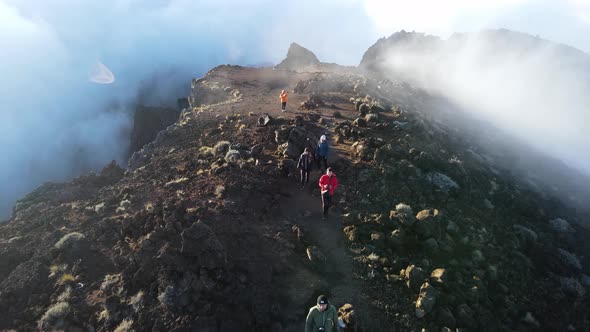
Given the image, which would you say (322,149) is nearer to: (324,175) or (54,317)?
(324,175)

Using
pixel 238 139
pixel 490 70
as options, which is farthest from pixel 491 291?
pixel 490 70

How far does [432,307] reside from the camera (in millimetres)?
12070

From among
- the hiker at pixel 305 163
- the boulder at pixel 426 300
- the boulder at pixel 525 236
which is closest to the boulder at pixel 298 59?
the hiker at pixel 305 163

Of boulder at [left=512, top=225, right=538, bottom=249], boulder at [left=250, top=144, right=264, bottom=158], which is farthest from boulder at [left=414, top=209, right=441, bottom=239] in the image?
boulder at [left=250, top=144, right=264, bottom=158]

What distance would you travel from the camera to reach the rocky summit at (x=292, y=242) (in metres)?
11.8

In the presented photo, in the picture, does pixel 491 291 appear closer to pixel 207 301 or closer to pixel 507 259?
pixel 507 259

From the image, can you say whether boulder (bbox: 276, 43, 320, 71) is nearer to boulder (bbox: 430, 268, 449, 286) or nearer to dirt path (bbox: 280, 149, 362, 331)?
dirt path (bbox: 280, 149, 362, 331)

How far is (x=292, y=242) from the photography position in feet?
46.5

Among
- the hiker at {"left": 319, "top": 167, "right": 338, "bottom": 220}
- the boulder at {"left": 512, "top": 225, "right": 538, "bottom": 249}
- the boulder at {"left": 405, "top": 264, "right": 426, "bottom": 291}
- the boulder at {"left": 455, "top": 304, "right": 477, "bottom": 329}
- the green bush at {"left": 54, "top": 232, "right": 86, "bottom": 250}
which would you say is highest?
the hiker at {"left": 319, "top": 167, "right": 338, "bottom": 220}


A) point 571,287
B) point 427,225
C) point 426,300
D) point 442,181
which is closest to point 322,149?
point 427,225

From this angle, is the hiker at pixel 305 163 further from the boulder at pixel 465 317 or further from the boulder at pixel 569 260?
the boulder at pixel 569 260

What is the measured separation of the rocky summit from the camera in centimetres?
1184

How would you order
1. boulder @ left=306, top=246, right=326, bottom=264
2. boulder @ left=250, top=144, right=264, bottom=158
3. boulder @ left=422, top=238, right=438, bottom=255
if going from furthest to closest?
1. boulder @ left=250, top=144, right=264, bottom=158
2. boulder @ left=422, top=238, right=438, bottom=255
3. boulder @ left=306, top=246, right=326, bottom=264

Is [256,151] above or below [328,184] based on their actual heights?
below
